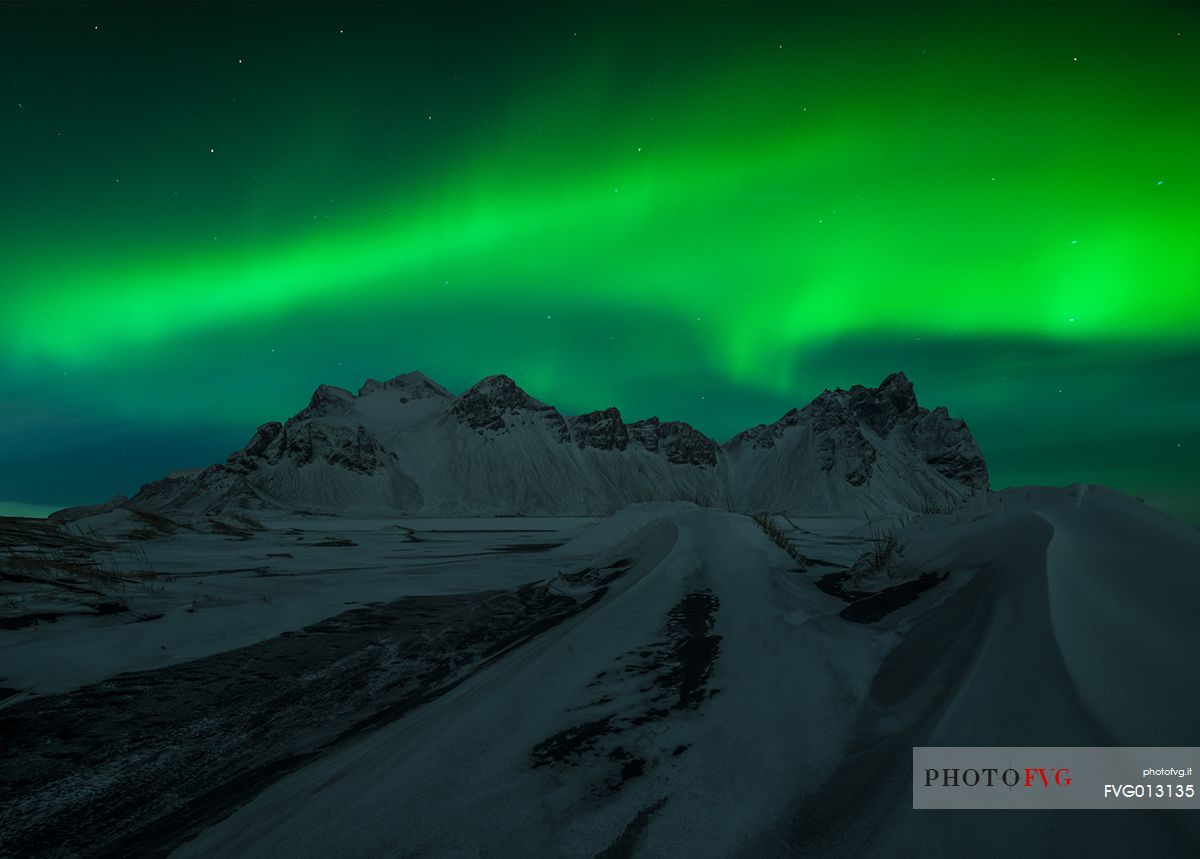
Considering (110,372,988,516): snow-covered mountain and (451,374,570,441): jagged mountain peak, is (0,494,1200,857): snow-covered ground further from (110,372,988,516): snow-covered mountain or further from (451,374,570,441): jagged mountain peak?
(451,374,570,441): jagged mountain peak

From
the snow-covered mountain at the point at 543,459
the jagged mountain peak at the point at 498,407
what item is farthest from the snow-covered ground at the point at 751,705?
the jagged mountain peak at the point at 498,407

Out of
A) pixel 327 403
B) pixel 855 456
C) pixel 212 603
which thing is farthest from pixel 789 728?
pixel 327 403

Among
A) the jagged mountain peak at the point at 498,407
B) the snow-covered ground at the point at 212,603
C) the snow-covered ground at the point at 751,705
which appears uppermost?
the jagged mountain peak at the point at 498,407

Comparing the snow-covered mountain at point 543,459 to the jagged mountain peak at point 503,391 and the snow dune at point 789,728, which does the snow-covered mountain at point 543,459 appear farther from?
the snow dune at point 789,728

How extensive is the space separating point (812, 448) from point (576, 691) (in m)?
160

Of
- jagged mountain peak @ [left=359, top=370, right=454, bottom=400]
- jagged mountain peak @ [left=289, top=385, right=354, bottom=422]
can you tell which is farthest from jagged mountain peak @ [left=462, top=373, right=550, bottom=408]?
jagged mountain peak @ [left=289, top=385, right=354, bottom=422]

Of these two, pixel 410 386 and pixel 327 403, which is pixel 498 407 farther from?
pixel 327 403

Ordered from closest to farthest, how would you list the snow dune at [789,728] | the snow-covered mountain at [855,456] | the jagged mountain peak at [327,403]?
the snow dune at [789,728], the snow-covered mountain at [855,456], the jagged mountain peak at [327,403]

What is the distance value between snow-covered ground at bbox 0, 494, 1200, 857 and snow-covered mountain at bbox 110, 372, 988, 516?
118609mm

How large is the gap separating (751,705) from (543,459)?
460 ft

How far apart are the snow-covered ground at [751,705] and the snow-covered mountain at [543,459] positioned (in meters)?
119

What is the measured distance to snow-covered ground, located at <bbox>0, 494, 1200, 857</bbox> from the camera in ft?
3.94

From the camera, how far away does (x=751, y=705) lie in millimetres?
1905

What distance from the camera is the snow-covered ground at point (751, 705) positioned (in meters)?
1.20
